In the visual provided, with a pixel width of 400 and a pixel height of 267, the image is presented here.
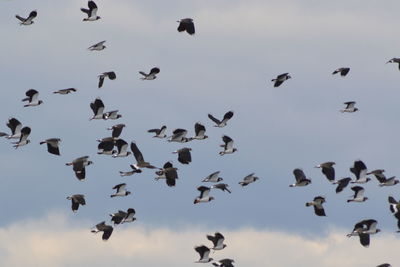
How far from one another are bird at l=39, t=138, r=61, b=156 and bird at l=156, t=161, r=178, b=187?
699 centimetres

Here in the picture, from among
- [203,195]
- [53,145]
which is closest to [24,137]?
[53,145]

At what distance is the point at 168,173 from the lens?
434 feet

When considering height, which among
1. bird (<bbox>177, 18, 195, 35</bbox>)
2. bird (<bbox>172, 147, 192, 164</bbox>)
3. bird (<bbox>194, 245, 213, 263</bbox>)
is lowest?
bird (<bbox>194, 245, 213, 263</bbox>)

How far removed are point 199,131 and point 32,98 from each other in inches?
470

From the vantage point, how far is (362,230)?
132875 mm

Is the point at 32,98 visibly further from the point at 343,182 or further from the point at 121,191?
the point at 343,182

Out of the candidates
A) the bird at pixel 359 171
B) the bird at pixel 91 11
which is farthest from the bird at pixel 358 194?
the bird at pixel 91 11

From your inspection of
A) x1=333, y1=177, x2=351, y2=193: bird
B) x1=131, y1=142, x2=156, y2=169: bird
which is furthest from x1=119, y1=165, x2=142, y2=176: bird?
x1=333, y1=177, x2=351, y2=193: bird

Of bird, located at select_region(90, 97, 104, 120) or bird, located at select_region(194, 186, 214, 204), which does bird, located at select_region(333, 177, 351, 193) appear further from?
bird, located at select_region(90, 97, 104, 120)

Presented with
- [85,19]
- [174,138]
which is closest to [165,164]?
[174,138]

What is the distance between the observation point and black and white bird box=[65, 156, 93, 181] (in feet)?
433

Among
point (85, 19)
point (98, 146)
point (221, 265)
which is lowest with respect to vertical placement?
point (221, 265)

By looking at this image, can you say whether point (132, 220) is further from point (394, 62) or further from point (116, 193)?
point (394, 62)

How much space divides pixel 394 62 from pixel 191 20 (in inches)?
611
